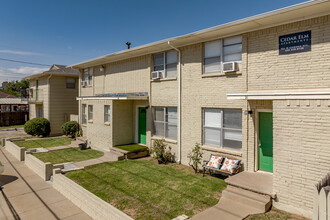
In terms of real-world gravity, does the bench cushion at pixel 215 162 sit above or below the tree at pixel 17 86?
below

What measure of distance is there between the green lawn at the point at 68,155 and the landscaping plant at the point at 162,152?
379 centimetres

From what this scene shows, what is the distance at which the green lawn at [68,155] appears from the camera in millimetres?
12250

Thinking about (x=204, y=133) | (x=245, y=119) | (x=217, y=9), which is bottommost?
(x=204, y=133)

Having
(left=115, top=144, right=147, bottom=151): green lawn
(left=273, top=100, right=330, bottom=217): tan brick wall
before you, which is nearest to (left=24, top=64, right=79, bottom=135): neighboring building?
(left=115, top=144, right=147, bottom=151): green lawn

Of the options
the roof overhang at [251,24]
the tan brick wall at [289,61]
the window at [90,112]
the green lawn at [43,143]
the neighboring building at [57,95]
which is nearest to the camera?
the roof overhang at [251,24]

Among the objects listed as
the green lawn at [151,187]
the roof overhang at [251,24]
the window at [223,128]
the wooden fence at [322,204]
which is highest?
the roof overhang at [251,24]

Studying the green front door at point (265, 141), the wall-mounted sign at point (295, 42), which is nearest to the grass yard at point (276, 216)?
the green front door at point (265, 141)

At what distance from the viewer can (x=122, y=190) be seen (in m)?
7.86

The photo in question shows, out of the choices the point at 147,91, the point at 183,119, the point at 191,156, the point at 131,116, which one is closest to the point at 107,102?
the point at 131,116

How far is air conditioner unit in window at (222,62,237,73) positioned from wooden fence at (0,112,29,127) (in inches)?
1183

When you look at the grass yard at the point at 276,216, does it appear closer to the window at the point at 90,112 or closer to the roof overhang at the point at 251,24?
the roof overhang at the point at 251,24

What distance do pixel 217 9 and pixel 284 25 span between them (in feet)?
35.1

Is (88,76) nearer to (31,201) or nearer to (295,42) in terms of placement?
(31,201)

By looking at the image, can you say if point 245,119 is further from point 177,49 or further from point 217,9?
point 217,9
